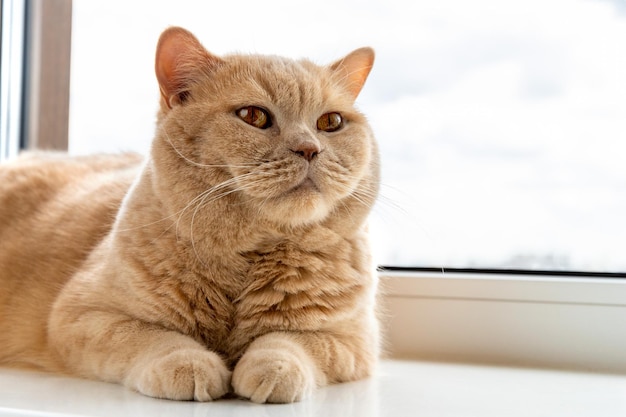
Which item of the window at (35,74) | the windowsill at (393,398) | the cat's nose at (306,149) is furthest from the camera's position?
the window at (35,74)

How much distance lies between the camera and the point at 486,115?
1.79m

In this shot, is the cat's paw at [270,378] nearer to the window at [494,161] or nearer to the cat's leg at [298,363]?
the cat's leg at [298,363]

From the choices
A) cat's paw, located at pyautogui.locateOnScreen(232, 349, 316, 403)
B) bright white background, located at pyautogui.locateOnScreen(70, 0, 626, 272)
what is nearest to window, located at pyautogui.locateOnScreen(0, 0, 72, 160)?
bright white background, located at pyautogui.locateOnScreen(70, 0, 626, 272)

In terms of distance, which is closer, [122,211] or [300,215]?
[300,215]

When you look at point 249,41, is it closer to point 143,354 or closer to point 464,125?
point 464,125

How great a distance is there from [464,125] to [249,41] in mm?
630

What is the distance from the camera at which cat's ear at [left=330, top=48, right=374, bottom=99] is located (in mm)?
1521

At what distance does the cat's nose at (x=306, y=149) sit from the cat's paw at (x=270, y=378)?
13.6 inches

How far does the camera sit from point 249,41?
6.43ft

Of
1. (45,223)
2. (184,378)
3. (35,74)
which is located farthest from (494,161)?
(35,74)

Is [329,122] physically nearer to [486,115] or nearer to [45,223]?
[486,115]

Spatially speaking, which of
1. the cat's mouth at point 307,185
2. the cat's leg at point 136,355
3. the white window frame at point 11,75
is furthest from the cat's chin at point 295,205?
the white window frame at point 11,75

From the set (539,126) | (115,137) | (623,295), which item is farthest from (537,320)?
(115,137)

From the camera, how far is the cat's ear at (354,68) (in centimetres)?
152
